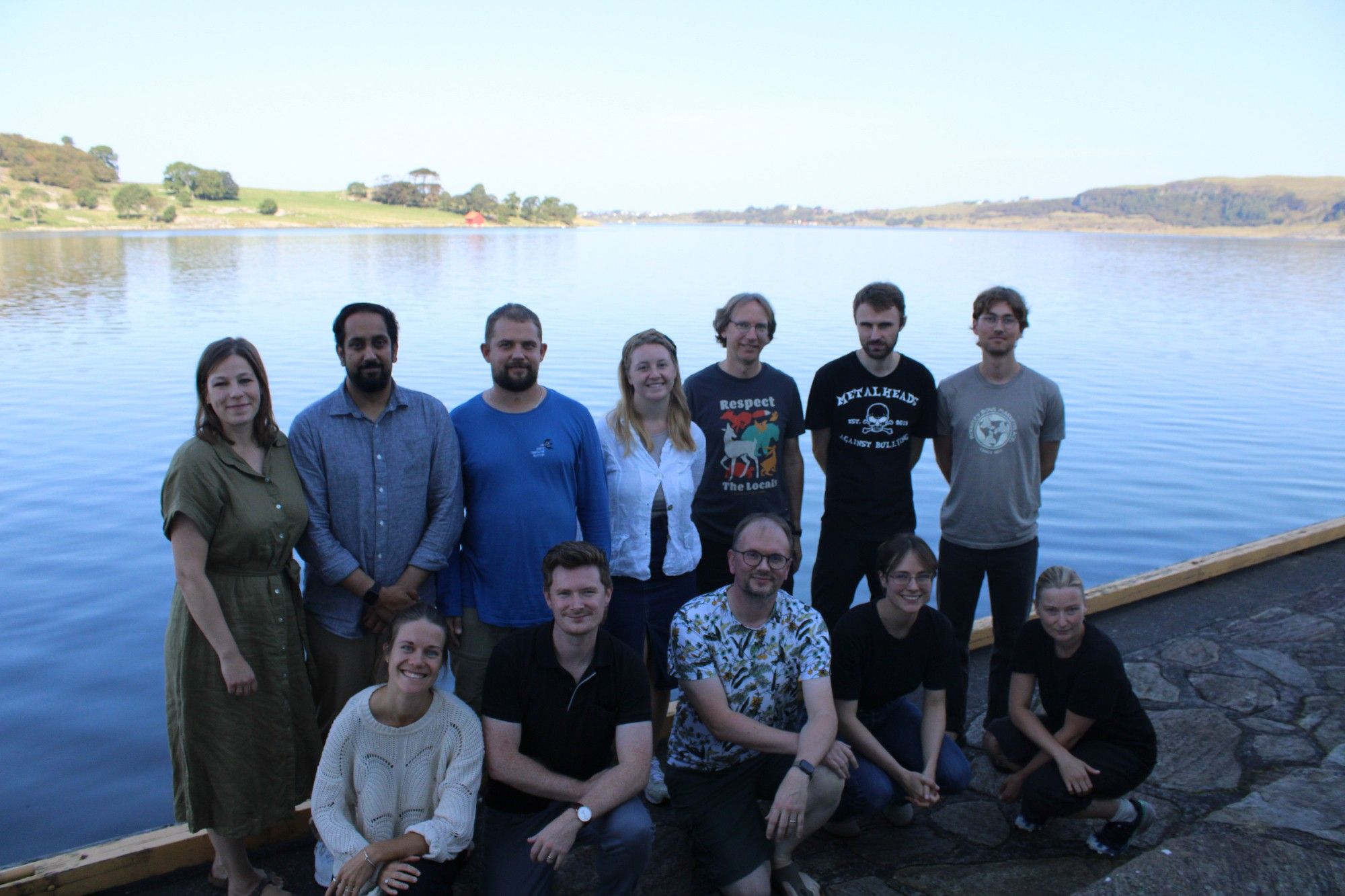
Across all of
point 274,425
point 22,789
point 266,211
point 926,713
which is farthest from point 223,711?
point 266,211

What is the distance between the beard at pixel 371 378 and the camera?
3.21 m

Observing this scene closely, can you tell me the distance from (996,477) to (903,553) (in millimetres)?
914

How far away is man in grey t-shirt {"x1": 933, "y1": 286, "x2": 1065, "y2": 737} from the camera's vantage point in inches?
162

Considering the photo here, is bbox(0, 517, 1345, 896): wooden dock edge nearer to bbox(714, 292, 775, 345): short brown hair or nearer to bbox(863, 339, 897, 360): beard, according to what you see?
bbox(714, 292, 775, 345): short brown hair

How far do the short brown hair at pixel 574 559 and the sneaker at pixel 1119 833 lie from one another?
206cm

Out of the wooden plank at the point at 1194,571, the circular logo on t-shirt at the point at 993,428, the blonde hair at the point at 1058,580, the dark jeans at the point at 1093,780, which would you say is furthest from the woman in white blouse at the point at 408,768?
the wooden plank at the point at 1194,571

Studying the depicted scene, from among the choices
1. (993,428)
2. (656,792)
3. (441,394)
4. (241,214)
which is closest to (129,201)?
(241,214)

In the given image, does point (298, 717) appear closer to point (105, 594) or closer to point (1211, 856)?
point (1211, 856)

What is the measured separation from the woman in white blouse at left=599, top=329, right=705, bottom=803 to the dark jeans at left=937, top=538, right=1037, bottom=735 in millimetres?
1267

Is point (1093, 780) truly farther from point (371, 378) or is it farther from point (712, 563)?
point (371, 378)

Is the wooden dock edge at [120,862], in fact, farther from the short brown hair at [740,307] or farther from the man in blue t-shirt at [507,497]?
the short brown hair at [740,307]

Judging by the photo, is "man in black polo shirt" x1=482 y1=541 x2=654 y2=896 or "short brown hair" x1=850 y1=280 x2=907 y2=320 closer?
"man in black polo shirt" x1=482 y1=541 x2=654 y2=896

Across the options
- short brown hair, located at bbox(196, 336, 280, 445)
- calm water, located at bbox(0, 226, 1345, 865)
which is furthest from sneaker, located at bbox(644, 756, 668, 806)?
calm water, located at bbox(0, 226, 1345, 865)

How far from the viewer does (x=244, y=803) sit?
304 cm
